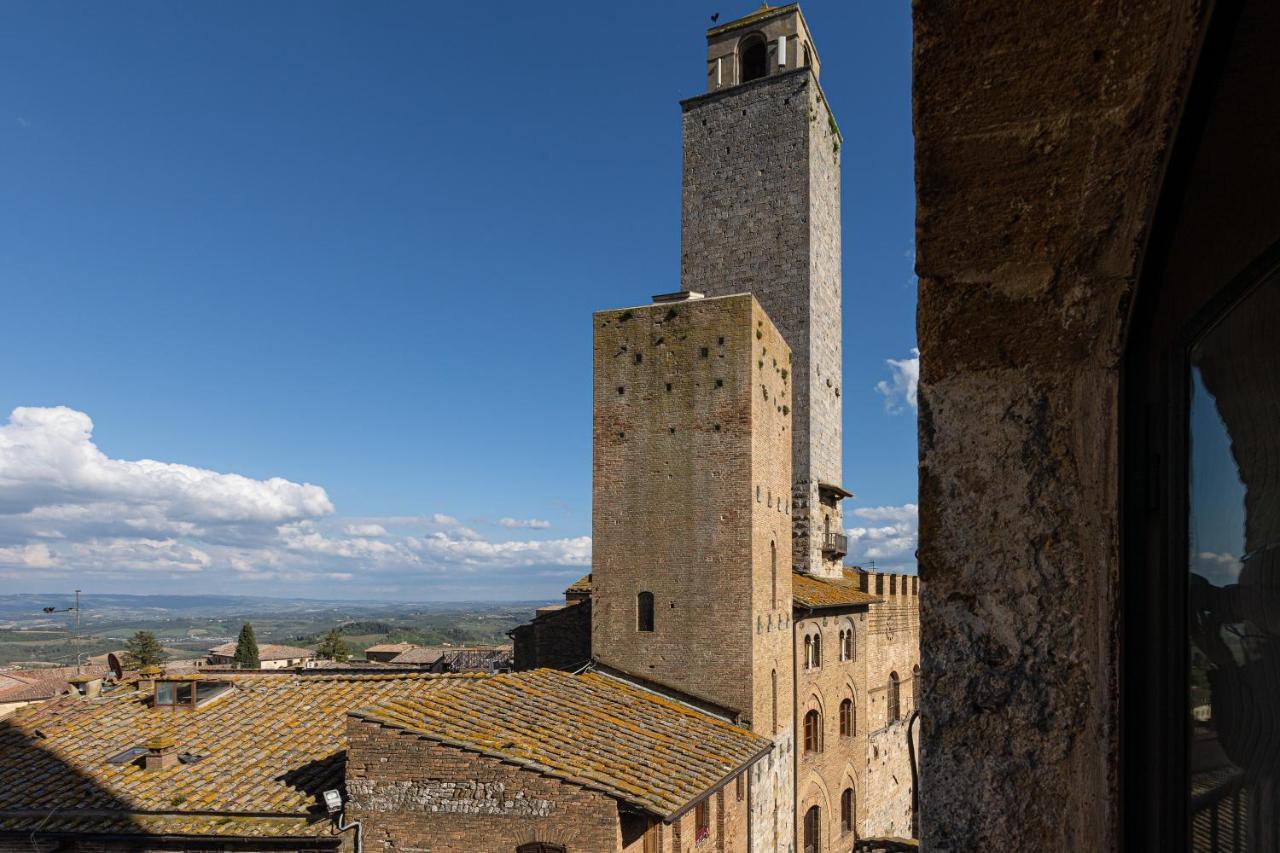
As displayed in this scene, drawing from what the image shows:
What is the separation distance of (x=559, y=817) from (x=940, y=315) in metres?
9.33

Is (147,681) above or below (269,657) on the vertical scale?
above

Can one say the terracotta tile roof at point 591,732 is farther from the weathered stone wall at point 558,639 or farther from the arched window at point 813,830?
the arched window at point 813,830

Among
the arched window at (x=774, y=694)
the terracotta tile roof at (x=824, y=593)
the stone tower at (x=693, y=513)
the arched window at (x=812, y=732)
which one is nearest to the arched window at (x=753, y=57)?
the stone tower at (x=693, y=513)

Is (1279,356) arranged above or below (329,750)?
above

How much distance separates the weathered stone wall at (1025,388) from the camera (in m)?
1.33

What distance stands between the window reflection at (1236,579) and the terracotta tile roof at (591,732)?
9.20m

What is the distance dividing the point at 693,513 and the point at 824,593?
5.80 metres

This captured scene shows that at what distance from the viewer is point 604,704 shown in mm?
13094

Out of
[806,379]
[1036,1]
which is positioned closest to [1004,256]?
[1036,1]

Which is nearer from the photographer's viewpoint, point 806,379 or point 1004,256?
point 1004,256

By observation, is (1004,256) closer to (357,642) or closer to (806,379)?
(806,379)

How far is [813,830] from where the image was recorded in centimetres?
1748

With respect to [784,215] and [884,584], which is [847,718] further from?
[784,215]

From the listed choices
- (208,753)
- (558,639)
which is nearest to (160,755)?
(208,753)
